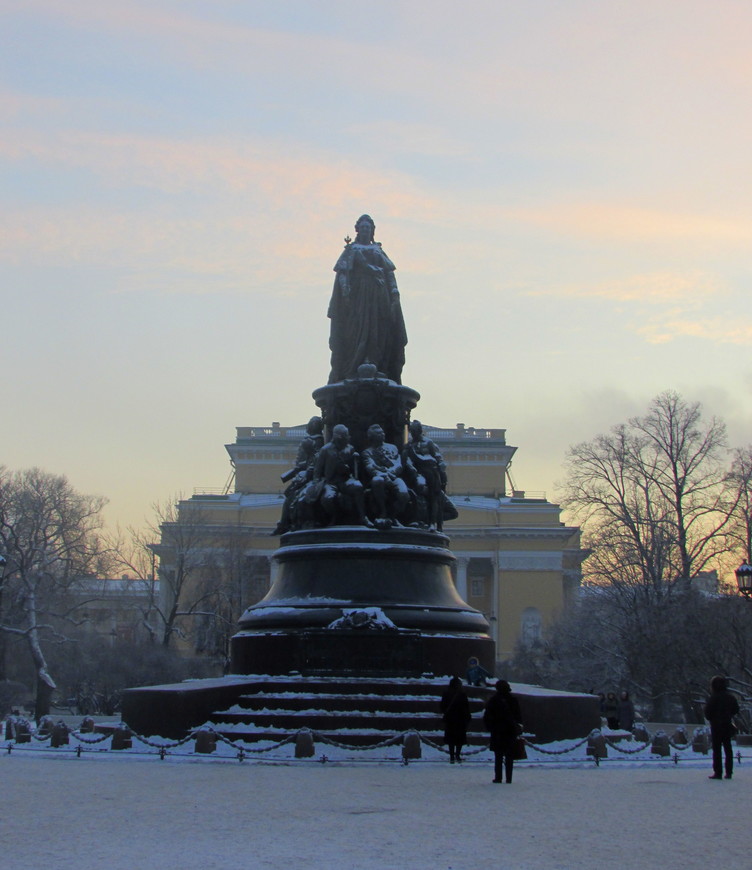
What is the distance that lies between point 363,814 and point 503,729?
3.07 meters

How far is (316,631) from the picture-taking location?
18.1 meters

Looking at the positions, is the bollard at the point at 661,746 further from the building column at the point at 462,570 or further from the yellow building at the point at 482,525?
the building column at the point at 462,570

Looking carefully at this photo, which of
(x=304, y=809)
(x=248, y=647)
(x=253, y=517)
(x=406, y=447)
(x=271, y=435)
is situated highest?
(x=271, y=435)

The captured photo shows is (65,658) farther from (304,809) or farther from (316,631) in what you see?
(304,809)

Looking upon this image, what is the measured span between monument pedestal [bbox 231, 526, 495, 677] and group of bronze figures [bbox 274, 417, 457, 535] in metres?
0.40

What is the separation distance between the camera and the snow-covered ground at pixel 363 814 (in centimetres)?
847

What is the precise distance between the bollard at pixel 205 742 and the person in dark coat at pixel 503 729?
4.27m

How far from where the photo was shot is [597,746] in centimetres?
1623

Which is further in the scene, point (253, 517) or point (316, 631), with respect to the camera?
point (253, 517)

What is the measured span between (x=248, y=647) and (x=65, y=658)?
26944 millimetres

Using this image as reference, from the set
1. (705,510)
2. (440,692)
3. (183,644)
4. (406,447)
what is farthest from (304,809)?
(183,644)

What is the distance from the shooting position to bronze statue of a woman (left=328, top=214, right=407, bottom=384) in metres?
22.0

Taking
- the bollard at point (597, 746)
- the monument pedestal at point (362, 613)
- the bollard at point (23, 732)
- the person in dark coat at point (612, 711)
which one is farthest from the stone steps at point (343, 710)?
the person in dark coat at point (612, 711)

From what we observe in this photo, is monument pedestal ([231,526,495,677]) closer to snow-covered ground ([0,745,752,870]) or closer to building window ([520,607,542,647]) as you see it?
snow-covered ground ([0,745,752,870])
